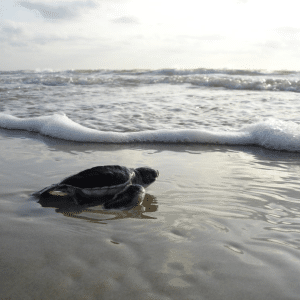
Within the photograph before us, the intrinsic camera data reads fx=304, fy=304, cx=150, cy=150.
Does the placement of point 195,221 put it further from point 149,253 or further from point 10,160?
point 10,160

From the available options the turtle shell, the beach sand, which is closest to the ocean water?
the beach sand

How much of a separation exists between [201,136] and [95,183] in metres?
2.26

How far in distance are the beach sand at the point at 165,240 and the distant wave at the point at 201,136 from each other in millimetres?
1033

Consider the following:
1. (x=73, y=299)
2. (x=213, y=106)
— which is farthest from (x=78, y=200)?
(x=213, y=106)

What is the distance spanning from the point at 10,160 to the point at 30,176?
0.61 metres

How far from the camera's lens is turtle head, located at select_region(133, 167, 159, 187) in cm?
229

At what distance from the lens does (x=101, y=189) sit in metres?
2.11

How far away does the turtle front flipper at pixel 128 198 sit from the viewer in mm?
2018

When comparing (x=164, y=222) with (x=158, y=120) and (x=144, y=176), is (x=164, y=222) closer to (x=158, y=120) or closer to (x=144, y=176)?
(x=144, y=176)

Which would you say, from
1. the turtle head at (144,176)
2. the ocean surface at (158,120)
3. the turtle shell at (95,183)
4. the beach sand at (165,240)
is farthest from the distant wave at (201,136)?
the turtle shell at (95,183)

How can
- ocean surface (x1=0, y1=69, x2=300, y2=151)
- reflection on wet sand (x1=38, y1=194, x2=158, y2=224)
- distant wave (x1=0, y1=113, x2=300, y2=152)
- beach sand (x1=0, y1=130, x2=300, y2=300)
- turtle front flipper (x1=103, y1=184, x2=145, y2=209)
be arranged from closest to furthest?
beach sand (x1=0, y1=130, x2=300, y2=300), reflection on wet sand (x1=38, y1=194, x2=158, y2=224), turtle front flipper (x1=103, y1=184, x2=145, y2=209), distant wave (x1=0, y1=113, x2=300, y2=152), ocean surface (x1=0, y1=69, x2=300, y2=151)

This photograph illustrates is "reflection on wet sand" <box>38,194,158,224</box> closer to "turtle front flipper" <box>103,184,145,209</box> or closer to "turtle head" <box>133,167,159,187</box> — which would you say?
"turtle front flipper" <box>103,184,145,209</box>

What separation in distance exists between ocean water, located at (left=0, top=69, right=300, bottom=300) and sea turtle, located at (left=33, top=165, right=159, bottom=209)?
9cm

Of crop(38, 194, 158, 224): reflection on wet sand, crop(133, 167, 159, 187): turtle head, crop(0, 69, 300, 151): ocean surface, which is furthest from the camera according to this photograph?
crop(0, 69, 300, 151): ocean surface
